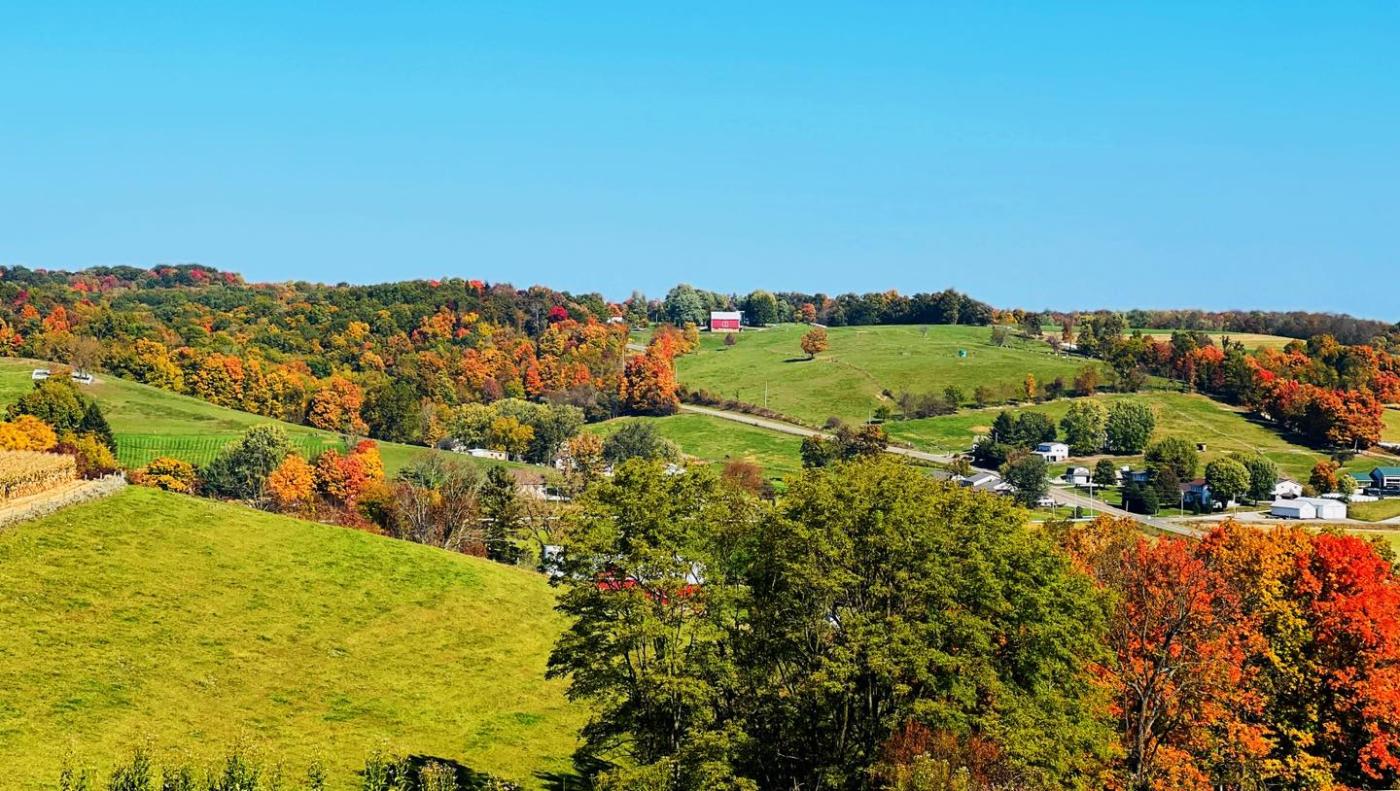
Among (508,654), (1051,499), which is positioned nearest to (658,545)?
(508,654)

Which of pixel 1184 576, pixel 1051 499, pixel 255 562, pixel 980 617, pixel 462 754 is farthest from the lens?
pixel 1051 499

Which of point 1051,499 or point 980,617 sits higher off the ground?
point 980,617

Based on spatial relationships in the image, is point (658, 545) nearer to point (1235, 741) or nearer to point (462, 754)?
point (462, 754)

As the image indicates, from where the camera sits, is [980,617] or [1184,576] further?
[1184,576]

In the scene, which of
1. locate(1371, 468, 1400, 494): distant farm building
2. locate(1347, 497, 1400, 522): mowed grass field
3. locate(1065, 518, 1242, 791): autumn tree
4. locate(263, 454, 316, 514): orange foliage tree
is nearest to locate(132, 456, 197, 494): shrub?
locate(263, 454, 316, 514): orange foliage tree

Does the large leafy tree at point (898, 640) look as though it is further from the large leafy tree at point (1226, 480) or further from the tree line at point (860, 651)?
the large leafy tree at point (1226, 480)

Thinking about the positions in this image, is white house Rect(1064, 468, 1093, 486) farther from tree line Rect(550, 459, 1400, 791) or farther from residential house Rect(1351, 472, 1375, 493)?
tree line Rect(550, 459, 1400, 791)

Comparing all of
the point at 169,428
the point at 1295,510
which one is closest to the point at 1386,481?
the point at 1295,510

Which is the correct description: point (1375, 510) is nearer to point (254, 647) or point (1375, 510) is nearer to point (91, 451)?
point (254, 647)
